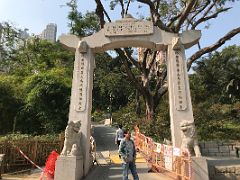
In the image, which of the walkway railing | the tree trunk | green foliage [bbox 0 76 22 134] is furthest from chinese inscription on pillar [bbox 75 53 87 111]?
green foliage [bbox 0 76 22 134]

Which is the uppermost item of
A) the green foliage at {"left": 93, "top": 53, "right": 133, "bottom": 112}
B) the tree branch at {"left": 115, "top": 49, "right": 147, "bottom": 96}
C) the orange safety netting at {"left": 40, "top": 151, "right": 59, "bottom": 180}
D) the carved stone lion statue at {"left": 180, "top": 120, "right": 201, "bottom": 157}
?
the green foliage at {"left": 93, "top": 53, "right": 133, "bottom": 112}

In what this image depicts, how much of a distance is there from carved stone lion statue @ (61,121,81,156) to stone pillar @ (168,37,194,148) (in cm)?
296

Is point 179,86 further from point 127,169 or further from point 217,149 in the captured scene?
point 217,149

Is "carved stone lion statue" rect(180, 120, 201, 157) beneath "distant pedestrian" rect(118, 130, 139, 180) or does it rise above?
above

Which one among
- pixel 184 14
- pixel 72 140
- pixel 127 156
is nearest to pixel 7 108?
pixel 72 140

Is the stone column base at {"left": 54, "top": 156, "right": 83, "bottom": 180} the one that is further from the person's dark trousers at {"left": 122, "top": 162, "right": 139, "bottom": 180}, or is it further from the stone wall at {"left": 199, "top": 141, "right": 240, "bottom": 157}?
the stone wall at {"left": 199, "top": 141, "right": 240, "bottom": 157}

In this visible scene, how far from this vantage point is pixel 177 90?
836 cm

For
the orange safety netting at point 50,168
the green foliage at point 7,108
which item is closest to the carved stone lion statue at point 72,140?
the orange safety netting at point 50,168

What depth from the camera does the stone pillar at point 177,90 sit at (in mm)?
8047

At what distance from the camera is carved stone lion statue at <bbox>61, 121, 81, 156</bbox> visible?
23.5 feet

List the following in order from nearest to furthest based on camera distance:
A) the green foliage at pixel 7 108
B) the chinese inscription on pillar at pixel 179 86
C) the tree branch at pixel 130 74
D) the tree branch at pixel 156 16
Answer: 1. the chinese inscription on pillar at pixel 179 86
2. the tree branch at pixel 156 16
3. the tree branch at pixel 130 74
4. the green foliage at pixel 7 108

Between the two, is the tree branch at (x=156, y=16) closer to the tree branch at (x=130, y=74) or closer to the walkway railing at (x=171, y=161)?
the tree branch at (x=130, y=74)

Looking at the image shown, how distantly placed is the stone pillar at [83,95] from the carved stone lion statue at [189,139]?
2.98 metres

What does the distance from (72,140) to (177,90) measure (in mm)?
3706
